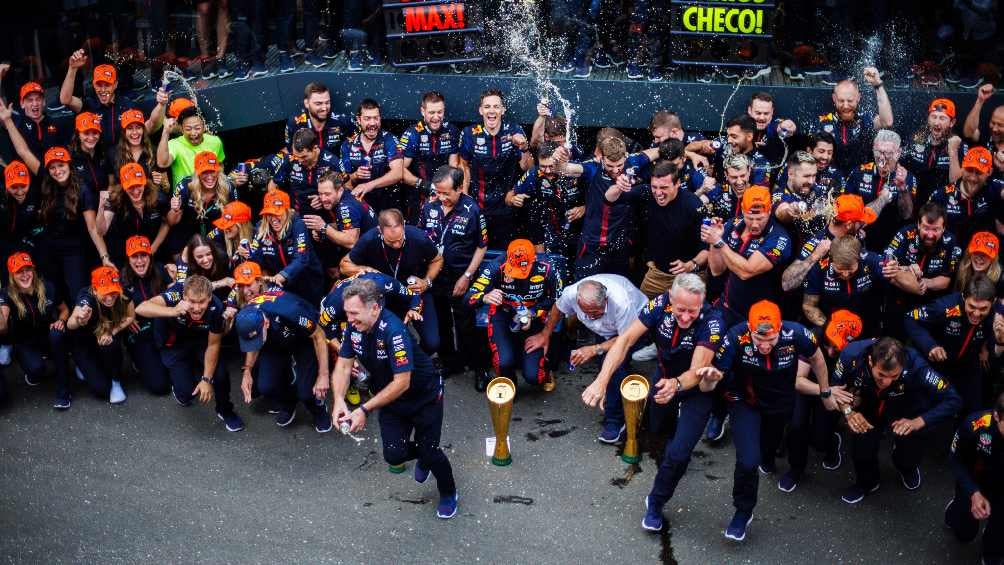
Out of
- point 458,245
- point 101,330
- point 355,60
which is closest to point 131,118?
point 101,330

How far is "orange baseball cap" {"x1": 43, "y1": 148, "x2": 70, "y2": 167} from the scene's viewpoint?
8367mm

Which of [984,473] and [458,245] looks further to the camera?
[458,245]

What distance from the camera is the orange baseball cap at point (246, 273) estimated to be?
7586 millimetres

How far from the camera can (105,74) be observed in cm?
891

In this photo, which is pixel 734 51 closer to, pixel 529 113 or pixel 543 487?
pixel 529 113

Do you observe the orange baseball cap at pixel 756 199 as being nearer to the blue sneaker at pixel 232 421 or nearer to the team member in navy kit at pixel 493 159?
the team member in navy kit at pixel 493 159

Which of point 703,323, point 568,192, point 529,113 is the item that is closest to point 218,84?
point 529,113

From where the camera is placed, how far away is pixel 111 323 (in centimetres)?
807

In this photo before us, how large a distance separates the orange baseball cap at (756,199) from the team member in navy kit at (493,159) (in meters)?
2.21

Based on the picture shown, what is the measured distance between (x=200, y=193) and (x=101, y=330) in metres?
1.26

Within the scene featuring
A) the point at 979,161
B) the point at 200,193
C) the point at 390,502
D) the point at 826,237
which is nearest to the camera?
the point at 390,502

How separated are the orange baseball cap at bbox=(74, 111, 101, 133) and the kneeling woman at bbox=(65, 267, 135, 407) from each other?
1.27 meters

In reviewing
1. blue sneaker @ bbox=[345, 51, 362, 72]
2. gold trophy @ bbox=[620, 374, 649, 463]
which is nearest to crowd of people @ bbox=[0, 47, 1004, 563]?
gold trophy @ bbox=[620, 374, 649, 463]

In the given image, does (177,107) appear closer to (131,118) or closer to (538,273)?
(131,118)
